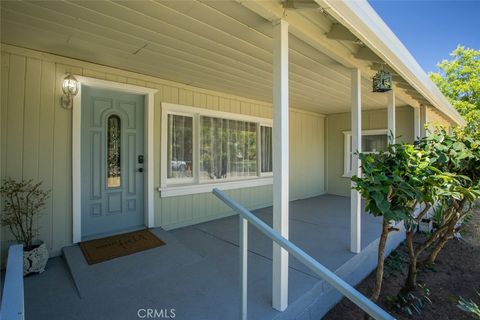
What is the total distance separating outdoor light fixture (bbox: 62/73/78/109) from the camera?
3.04 m

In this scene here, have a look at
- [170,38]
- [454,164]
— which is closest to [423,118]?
[454,164]

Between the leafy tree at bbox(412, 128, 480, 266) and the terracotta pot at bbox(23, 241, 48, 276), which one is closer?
the leafy tree at bbox(412, 128, 480, 266)

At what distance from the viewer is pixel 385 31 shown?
8.09 feet

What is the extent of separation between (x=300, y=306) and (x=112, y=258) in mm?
2099

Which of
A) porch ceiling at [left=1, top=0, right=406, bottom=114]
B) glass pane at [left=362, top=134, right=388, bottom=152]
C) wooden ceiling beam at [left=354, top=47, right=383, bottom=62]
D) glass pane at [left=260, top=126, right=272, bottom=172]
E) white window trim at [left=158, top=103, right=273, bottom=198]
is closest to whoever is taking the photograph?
porch ceiling at [left=1, top=0, right=406, bottom=114]

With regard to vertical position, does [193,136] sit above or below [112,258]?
above

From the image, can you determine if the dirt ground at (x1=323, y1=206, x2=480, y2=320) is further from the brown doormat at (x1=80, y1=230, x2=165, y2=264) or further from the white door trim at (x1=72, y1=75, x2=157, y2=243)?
the white door trim at (x1=72, y1=75, x2=157, y2=243)

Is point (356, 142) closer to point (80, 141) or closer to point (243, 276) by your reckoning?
point (243, 276)

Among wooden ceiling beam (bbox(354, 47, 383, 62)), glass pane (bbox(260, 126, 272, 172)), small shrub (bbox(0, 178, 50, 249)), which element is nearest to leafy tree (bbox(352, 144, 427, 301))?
wooden ceiling beam (bbox(354, 47, 383, 62))

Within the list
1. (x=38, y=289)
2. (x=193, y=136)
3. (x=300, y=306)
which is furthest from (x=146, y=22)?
(x=300, y=306)

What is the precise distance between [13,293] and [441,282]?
4.09m

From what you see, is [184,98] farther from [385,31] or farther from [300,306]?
[300,306]

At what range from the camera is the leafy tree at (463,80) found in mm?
14281

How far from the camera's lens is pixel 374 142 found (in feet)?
Result: 22.9
